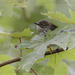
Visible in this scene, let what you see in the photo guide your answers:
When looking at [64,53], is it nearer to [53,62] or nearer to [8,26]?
[53,62]

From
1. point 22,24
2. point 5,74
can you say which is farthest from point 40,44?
point 22,24

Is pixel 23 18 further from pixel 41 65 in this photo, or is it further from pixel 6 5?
pixel 41 65

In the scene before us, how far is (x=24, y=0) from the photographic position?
1.27 metres

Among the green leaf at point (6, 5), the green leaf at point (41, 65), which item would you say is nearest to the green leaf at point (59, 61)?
the green leaf at point (41, 65)

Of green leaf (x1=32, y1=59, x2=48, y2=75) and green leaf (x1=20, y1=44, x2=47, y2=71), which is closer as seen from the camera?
green leaf (x1=20, y1=44, x2=47, y2=71)

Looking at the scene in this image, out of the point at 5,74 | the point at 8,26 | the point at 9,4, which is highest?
the point at 9,4

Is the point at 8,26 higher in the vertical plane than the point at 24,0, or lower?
lower

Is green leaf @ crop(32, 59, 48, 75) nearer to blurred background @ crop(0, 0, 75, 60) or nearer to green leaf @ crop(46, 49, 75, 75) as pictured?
green leaf @ crop(46, 49, 75, 75)

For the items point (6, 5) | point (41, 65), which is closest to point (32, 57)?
point (41, 65)

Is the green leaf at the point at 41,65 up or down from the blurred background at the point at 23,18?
down

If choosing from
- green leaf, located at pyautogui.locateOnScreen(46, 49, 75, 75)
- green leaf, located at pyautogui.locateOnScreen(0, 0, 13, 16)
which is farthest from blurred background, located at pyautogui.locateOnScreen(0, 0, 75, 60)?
green leaf, located at pyautogui.locateOnScreen(46, 49, 75, 75)

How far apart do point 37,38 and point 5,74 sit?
332 mm

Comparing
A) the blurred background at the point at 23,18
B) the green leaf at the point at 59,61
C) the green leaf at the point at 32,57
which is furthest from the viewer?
the blurred background at the point at 23,18

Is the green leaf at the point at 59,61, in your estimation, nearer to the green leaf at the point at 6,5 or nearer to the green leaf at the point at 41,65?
the green leaf at the point at 41,65
